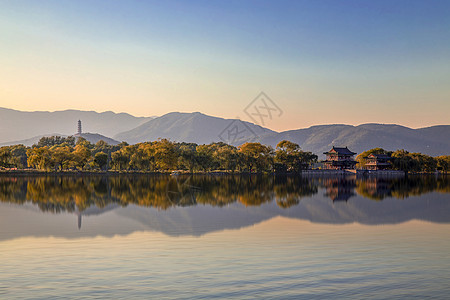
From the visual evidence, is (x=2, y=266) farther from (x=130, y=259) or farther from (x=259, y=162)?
(x=259, y=162)

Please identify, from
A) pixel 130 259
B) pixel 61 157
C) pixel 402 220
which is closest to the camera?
pixel 130 259

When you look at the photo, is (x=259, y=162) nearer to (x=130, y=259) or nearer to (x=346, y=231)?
(x=346, y=231)

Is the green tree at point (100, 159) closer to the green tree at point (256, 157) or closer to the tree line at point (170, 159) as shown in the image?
the tree line at point (170, 159)

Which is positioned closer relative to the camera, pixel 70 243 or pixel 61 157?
pixel 70 243

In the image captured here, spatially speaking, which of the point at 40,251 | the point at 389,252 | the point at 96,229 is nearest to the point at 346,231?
the point at 389,252

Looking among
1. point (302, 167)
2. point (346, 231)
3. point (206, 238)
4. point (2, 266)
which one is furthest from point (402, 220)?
point (302, 167)

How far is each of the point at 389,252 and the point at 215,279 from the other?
6.50m

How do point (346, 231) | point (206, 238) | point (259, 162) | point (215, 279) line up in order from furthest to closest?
1. point (259, 162)
2. point (346, 231)
3. point (206, 238)
4. point (215, 279)

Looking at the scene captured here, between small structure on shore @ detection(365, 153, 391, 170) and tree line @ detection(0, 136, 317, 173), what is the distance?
75.5 ft

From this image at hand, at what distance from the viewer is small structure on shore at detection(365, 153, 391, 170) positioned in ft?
387

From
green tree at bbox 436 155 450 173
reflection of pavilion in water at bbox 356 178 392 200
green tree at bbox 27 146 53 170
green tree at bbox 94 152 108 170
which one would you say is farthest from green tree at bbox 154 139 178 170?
green tree at bbox 436 155 450 173

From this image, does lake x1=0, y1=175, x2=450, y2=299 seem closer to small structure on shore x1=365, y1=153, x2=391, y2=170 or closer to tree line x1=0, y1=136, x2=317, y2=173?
tree line x1=0, y1=136, x2=317, y2=173

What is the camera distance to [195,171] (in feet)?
311

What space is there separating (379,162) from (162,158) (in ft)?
224
